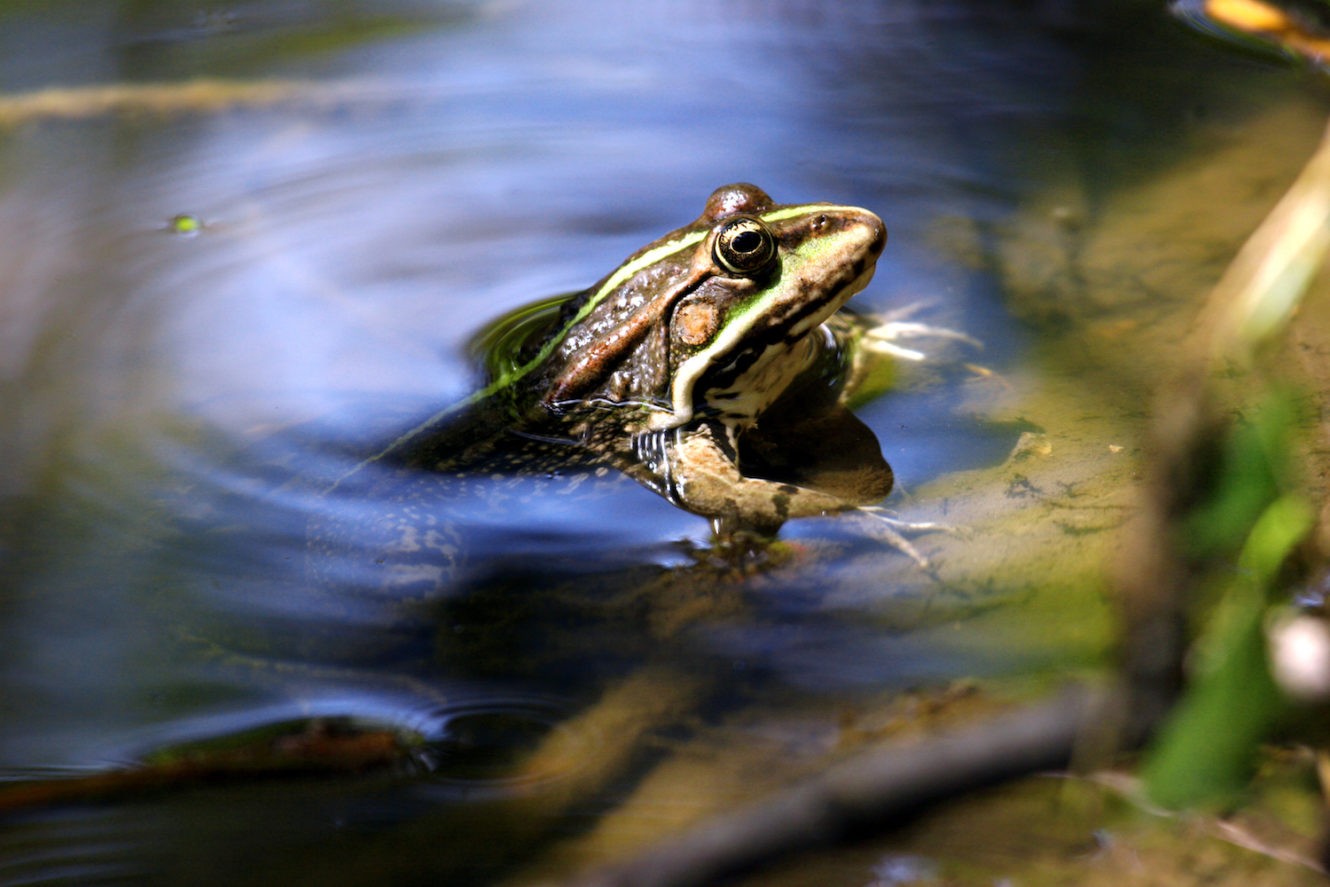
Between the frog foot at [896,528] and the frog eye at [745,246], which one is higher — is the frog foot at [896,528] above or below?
below

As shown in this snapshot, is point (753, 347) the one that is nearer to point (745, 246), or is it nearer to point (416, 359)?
point (745, 246)

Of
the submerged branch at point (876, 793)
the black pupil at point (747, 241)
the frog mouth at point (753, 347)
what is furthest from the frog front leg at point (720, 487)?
the submerged branch at point (876, 793)

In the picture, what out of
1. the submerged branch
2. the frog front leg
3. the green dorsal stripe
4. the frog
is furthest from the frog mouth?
the submerged branch

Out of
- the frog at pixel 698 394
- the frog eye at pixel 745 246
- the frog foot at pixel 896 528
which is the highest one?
the frog eye at pixel 745 246

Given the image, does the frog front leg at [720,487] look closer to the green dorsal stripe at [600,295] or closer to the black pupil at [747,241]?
the green dorsal stripe at [600,295]

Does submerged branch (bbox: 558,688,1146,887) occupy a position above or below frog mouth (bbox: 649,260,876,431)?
below

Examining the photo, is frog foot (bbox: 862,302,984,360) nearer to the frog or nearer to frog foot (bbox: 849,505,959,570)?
the frog
